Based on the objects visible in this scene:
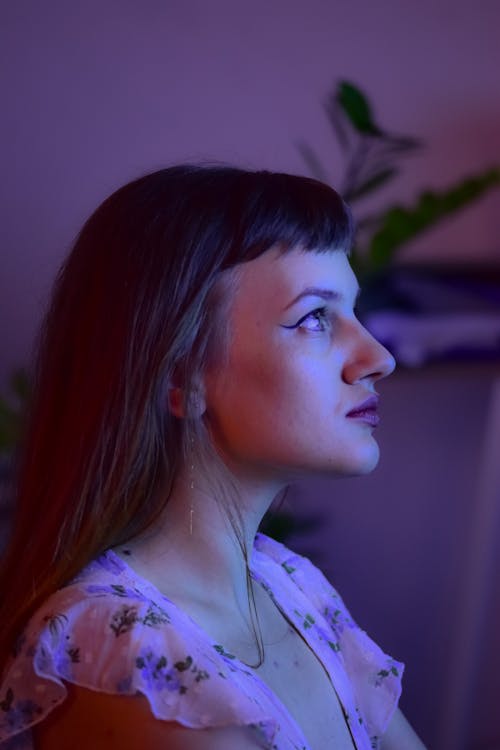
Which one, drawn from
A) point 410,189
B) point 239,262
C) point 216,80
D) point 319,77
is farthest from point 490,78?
point 239,262

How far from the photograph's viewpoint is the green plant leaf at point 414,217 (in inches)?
62.8

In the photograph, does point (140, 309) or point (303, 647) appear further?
point (303, 647)

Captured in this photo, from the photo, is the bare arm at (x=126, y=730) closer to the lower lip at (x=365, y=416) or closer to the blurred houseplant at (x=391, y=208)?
the lower lip at (x=365, y=416)

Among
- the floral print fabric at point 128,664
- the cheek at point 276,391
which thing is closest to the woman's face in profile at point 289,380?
the cheek at point 276,391

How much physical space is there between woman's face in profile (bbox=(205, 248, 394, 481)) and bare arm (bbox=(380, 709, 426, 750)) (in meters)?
0.35

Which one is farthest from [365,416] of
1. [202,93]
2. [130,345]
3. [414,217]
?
[202,93]

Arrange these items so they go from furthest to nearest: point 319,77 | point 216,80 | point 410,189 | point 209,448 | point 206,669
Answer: point 410,189
point 319,77
point 216,80
point 209,448
point 206,669

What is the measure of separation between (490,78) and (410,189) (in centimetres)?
34

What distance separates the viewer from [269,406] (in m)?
0.81

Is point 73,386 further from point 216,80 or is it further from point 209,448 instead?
point 216,80

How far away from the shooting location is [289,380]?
0.80 metres

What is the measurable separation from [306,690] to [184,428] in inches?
11.5

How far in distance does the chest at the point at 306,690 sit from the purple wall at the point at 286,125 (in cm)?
93

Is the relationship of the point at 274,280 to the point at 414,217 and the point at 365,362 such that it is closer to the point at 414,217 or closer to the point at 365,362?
the point at 365,362
